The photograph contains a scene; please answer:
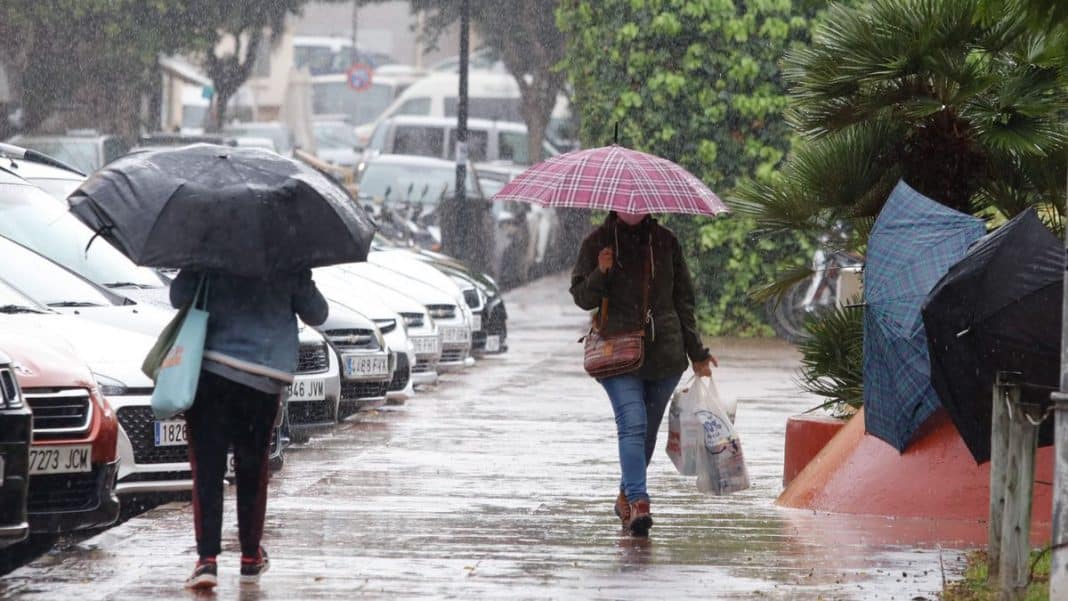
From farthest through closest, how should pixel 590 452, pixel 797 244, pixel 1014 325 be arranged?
pixel 797 244 → pixel 590 452 → pixel 1014 325

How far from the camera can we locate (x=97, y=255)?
11828 mm

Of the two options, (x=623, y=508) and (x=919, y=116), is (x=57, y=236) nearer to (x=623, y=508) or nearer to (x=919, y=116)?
(x=623, y=508)

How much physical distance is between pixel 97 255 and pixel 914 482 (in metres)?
5.11

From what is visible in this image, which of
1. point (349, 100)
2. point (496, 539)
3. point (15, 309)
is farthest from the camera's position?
point (349, 100)

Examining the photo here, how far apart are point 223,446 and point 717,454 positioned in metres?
2.71

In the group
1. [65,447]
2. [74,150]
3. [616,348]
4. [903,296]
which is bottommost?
[65,447]

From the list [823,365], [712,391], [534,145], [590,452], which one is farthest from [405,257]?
[534,145]

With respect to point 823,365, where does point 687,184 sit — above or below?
above

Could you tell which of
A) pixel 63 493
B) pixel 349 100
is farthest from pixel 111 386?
pixel 349 100

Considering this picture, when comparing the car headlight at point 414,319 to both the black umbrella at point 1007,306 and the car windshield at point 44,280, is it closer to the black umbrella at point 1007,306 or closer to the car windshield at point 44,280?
the car windshield at point 44,280

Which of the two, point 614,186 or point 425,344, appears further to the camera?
point 425,344

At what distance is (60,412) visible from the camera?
324 inches

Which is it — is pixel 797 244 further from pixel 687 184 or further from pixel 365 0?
pixel 365 0

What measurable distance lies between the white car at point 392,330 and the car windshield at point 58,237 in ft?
10.2
